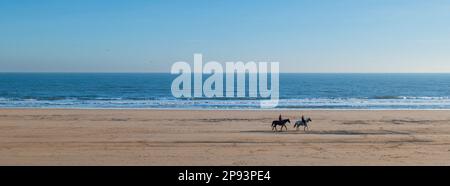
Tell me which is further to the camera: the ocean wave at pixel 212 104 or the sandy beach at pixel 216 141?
the ocean wave at pixel 212 104

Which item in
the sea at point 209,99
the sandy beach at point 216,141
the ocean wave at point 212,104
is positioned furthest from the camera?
the sea at point 209,99

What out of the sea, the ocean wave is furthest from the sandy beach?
the sea

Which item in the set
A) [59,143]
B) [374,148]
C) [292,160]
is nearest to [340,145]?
[374,148]

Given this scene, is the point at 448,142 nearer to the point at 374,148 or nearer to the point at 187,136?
the point at 374,148

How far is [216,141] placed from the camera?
57.5ft

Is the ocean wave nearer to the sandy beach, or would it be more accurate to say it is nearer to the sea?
the sea

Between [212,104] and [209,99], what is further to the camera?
[209,99]

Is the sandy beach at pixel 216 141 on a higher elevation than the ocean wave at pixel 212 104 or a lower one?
lower

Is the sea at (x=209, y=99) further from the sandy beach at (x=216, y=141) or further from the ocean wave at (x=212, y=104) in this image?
the sandy beach at (x=216, y=141)

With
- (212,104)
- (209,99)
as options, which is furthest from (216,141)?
(209,99)

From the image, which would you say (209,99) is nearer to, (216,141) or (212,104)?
(212,104)

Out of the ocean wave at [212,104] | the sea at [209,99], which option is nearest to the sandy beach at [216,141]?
the ocean wave at [212,104]

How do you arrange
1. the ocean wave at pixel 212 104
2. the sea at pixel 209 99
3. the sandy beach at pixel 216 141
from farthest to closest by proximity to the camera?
the sea at pixel 209 99, the ocean wave at pixel 212 104, the sandy beach at pixel 216 141

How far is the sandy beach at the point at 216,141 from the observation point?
14.2m
